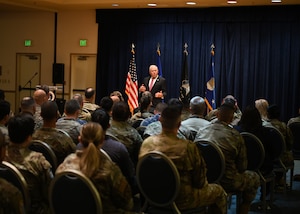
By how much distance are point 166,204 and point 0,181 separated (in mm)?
1380

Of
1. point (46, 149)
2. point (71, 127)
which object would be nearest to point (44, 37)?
point (71, 127)

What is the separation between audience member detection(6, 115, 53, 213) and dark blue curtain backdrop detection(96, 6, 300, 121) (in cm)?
833

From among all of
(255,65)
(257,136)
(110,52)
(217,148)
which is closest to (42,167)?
(217,148)

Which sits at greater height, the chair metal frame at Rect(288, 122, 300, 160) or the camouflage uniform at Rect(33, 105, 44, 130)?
the camouflage uniform at Rect(33, 105, 44, 130)

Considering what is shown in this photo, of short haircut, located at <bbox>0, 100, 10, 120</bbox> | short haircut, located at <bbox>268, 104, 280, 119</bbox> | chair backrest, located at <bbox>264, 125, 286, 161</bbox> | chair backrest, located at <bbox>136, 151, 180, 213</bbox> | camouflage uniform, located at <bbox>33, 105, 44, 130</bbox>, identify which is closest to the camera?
chair backrest, located at <bbox>136, 151, 180, 213</bbox>

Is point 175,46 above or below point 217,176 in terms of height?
above

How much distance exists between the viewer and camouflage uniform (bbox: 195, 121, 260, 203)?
4148mm

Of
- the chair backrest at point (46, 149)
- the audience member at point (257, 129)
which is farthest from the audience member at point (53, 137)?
the audience member at point (257, 129)

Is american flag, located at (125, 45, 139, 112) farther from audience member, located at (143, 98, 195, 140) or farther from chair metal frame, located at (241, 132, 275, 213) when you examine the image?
chair metal frame, located at (241, 132, 275, 213)

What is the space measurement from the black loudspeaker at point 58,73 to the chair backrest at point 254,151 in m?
8.66

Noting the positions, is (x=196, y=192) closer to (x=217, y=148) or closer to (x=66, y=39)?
(x=217, y=148)

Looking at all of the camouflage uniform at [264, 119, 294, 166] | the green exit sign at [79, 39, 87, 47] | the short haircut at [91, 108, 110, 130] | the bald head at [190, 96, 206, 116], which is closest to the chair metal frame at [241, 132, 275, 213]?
the bald head at [190, 96, 206, 116]

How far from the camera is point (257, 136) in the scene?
194 inches

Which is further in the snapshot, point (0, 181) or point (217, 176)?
point (217, 176)
